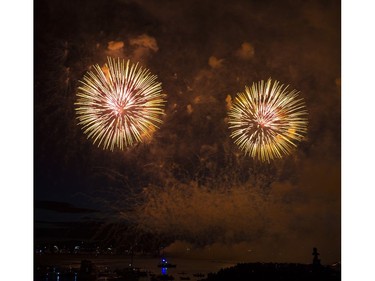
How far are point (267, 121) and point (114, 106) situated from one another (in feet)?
4.95

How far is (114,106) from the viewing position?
15.9ft

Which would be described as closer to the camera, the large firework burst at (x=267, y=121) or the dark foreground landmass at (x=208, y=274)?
the dark foreground landmass at (x=208, y=274)

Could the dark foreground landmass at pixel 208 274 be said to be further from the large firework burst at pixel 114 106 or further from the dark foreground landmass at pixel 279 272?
the large firework burst at pixel 114 106

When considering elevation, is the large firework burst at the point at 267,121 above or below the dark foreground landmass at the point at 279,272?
above

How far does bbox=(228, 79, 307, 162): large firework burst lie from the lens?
4.88m

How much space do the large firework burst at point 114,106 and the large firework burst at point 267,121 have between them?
2.80ft

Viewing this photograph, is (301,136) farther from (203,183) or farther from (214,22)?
(214,22)

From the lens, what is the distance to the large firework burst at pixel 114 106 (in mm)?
4832

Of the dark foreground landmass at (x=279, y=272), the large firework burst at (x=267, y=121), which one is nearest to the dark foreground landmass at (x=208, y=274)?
the dark foreground landmass at (x=279, y=272)

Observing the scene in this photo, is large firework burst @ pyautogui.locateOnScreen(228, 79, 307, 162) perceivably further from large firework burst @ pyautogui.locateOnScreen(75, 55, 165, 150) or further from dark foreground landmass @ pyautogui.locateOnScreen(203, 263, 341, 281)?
dark foreground landmass @ pyautogui.locateOnScreen(203, 263, 341, 281)

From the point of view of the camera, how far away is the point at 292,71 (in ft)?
16.1

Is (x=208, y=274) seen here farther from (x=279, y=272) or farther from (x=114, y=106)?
(x=114, y=106)
